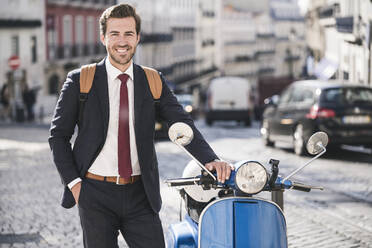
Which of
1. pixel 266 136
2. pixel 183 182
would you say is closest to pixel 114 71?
pixel 183 182

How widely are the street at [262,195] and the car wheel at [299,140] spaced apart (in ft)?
0.67

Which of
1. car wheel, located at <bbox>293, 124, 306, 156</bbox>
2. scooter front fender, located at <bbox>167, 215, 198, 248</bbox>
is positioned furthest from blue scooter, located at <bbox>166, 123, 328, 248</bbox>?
car wheel, located at <bbox>293, 124, 306, 156</bbox>

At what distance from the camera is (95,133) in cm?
406

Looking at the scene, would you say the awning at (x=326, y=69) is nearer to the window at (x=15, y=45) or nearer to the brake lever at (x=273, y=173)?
the window at (x=15, y=45)

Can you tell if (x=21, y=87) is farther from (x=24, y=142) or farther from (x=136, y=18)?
(x=136, y=18)

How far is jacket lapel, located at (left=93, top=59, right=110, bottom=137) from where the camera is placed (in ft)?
13.4

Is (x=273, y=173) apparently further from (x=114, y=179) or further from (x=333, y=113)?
(x=333, y=113)

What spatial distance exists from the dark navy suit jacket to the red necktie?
50mm

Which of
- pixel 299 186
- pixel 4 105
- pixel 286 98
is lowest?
pixel 4 105

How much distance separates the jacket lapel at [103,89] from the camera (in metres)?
4.09

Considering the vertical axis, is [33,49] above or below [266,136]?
above

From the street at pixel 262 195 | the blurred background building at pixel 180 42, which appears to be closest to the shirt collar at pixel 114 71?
the street at pixel 262 195

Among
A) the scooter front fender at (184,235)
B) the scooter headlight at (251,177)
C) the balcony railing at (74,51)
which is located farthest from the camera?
the balcony railing at (74,51)

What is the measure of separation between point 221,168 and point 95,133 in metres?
0.64
